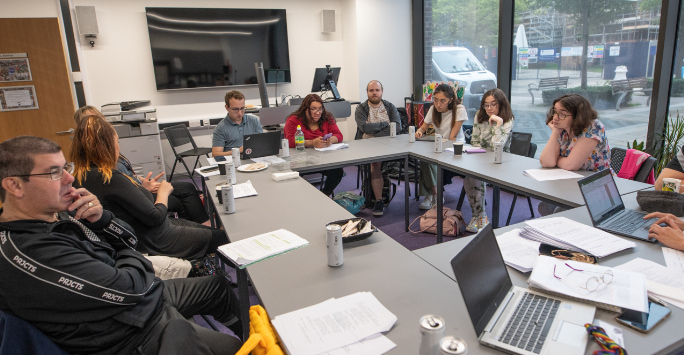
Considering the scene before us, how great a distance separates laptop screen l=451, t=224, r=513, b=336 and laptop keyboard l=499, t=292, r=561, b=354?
56 mm

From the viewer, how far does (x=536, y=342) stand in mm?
1059

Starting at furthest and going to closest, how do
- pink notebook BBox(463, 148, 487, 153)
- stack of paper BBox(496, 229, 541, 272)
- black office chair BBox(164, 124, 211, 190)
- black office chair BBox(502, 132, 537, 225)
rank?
black office chair BBox(164, 124, 211, 190)
black office chair BBox(502, 132, 537, 225)
pink notebook BBox(463, 148, 487, 153)
stack of paper BBox(496, 229, 541, 272)

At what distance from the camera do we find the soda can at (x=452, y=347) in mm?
871

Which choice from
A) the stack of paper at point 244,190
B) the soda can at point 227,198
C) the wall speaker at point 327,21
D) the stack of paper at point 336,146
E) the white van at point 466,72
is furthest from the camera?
the wall speaker at point 327,21

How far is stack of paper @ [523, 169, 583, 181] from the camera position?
8.26 ft

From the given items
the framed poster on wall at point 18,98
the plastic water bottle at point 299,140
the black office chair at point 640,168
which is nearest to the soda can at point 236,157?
the plastic water bottle at point 299,140

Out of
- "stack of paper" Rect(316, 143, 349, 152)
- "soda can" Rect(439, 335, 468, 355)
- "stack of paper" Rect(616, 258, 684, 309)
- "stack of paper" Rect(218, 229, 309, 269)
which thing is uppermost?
"soda can" Rect(439, 335, 468, 355)

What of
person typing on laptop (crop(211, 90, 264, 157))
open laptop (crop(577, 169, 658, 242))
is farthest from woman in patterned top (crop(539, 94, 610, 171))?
person typing on laptop (crop(211, 90, 264, 157))

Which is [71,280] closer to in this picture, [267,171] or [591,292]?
[591,292]

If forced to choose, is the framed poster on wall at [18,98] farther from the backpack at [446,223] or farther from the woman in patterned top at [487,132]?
the woman in patterned top at [487,132]

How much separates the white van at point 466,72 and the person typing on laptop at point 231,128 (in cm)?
316

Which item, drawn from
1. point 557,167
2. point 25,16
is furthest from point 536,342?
point 25,16

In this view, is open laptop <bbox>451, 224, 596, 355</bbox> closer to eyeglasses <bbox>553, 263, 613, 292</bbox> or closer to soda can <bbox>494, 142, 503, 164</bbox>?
eyeglasses <bbox>553, 263, 613, 292</bbox>

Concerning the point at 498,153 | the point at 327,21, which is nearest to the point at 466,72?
the point at 327,21
